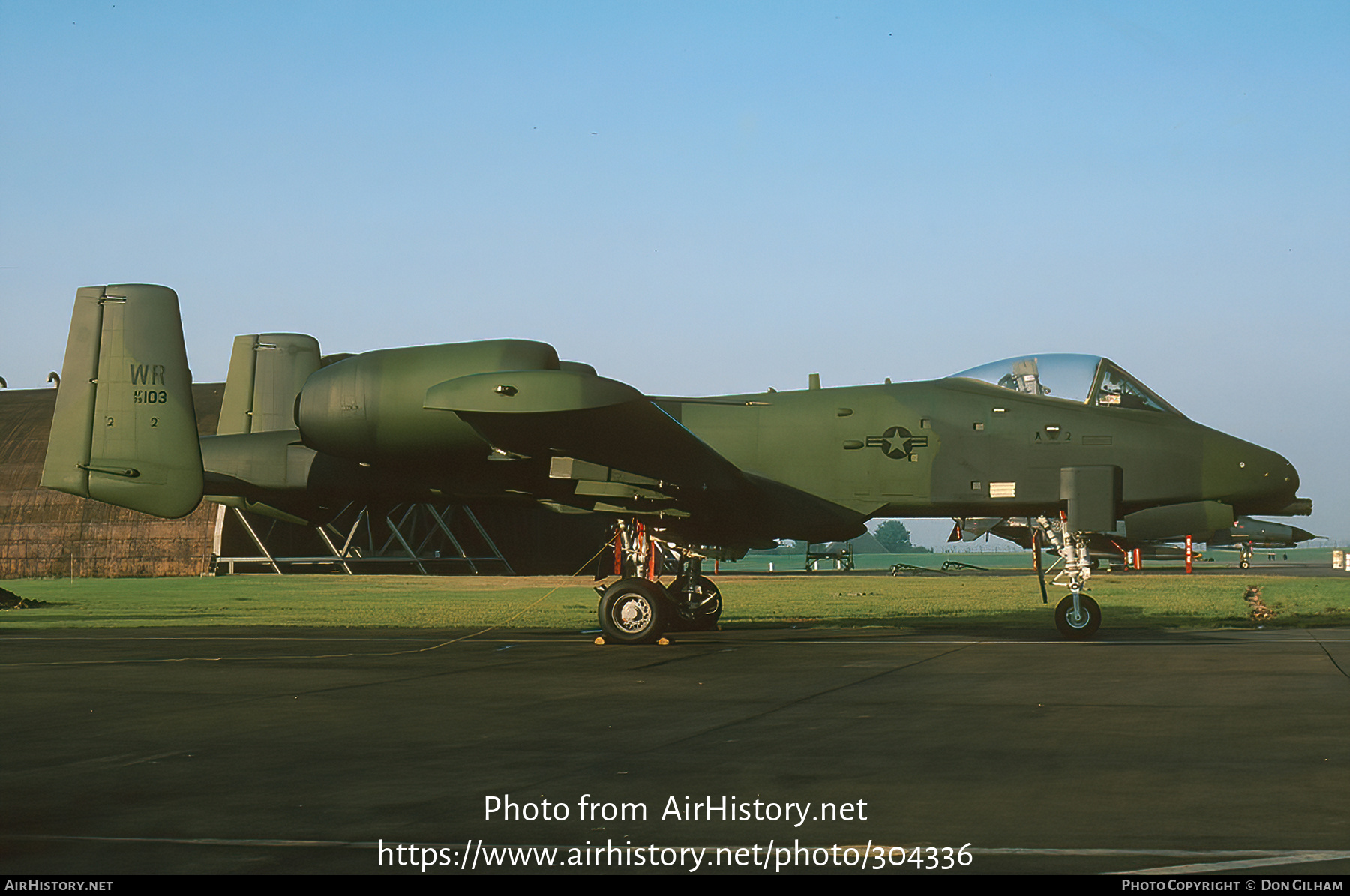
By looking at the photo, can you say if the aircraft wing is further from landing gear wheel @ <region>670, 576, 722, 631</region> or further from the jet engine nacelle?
landing gear wheel @ <region>670, 576, 722, 631</region>

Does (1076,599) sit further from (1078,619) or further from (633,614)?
(633,614)

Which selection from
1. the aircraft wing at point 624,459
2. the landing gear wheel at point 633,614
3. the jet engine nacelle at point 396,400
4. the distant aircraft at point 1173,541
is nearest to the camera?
the aircraft wing at point 624,459

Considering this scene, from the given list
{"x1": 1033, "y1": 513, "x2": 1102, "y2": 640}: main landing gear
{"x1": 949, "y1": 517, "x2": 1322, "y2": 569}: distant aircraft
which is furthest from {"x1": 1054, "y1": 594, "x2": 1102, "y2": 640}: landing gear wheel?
{"x1": 949, "y1": 517, "x2": 1322, "y2": 569}: distant aircraft

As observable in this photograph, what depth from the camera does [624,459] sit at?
14.7m

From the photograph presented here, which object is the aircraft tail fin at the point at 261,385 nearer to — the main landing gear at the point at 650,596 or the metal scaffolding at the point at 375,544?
the main landing gear at the point at 650,596

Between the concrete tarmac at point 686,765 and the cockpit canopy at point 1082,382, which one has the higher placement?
the cockpit canopy at point 1082,382

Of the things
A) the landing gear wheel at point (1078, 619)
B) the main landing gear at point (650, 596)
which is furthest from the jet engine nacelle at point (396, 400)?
the landing gear wheel at point (1078, 619)

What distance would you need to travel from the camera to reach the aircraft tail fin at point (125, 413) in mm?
15938

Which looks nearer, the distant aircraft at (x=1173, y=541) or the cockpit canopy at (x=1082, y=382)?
the cockpit canopy at (x=1082, y=382)

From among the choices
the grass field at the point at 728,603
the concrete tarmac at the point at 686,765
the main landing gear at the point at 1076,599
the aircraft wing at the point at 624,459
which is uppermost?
the aircraft wing at the point at 624,459

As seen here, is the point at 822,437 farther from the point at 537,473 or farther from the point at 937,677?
the point at 937,677

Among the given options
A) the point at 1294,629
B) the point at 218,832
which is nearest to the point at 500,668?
the point at 218,832

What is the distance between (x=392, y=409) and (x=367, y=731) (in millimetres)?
6681
